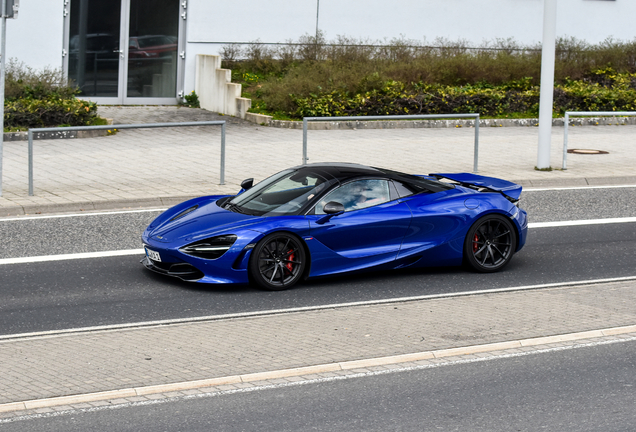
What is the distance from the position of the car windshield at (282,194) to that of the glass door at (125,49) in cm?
1504

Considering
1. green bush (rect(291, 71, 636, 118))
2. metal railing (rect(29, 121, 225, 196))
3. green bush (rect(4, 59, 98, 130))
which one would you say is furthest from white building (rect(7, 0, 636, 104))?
metal railing (rect(29, 121, 225, 196))

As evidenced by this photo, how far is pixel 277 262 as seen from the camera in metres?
8.35

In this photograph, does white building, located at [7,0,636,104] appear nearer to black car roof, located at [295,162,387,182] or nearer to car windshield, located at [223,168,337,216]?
car windshield, located at [223,168,337,216]

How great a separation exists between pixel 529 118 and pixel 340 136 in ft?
29.0

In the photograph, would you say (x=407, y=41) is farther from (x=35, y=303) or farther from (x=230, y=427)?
(x=230, y=427)

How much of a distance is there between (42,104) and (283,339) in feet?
43.8

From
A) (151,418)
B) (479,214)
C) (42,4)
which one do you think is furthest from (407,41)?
(151,418)

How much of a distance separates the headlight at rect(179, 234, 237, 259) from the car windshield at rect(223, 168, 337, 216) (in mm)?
581

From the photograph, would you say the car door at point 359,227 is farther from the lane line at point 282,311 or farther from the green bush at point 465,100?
the green bush at point 465,100

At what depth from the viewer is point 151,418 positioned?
538 cm

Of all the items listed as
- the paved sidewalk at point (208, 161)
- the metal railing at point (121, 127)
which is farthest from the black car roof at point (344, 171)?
the metal railing at point (121, 127)

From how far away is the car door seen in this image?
8516mm

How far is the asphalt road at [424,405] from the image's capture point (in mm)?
5336

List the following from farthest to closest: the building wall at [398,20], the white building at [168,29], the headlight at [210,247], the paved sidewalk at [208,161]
→ 1. the building wall at [398,20]
2. the white building at [168,29]
3. the paved sidewalk at [208,161]
4. the headlight at [210,247]
